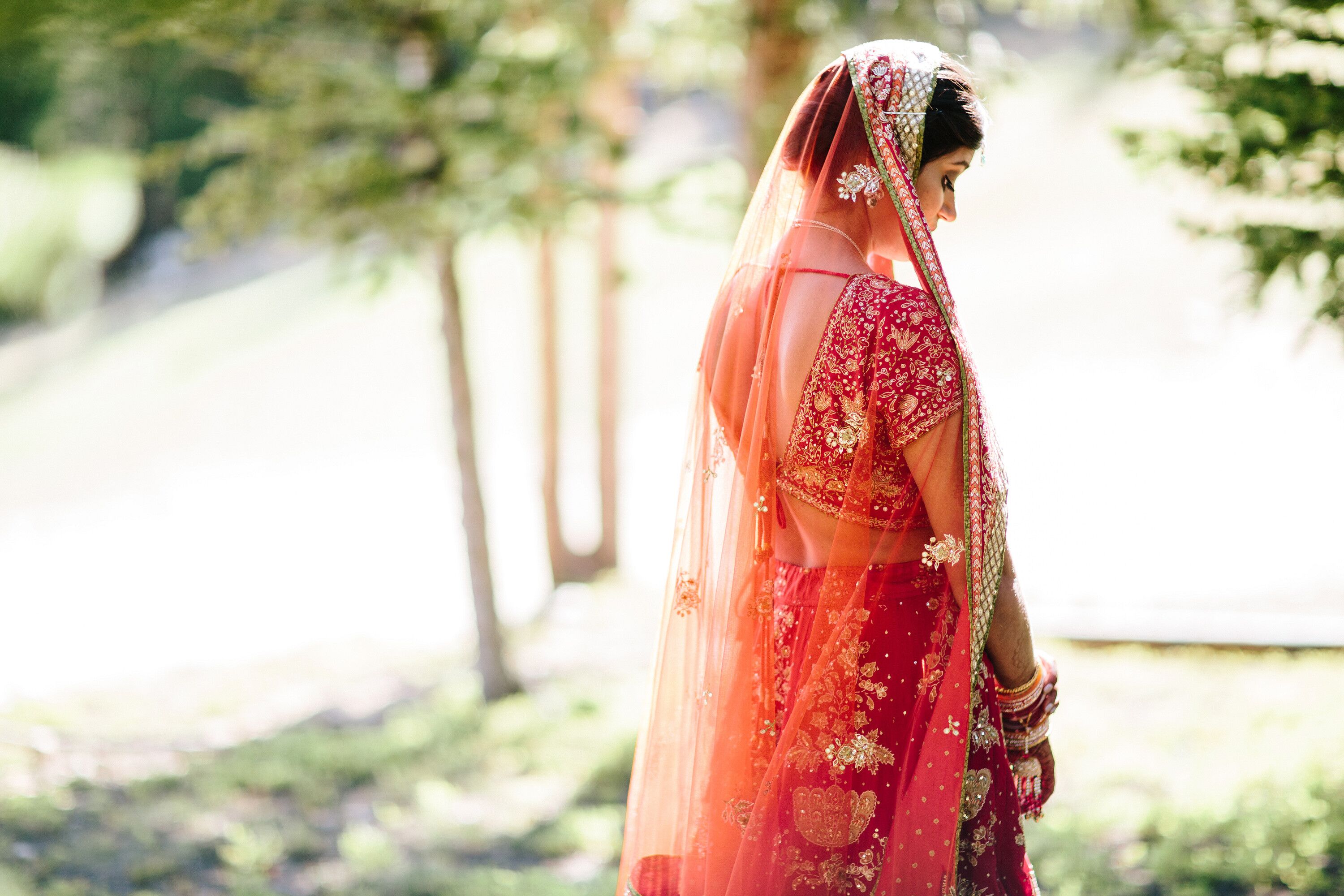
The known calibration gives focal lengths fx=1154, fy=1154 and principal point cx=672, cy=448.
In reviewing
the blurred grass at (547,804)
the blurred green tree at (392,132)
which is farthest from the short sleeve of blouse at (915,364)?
the blurred green tree at (392,132)

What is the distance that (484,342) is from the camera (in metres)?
21.5

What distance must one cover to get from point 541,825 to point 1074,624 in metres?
3.44

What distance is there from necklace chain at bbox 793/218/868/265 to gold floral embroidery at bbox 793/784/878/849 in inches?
34.4

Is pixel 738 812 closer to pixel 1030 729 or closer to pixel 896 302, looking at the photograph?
pixel 1030 729

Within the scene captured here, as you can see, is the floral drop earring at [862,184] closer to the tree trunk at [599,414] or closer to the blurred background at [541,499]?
the blurred background at [541,499]

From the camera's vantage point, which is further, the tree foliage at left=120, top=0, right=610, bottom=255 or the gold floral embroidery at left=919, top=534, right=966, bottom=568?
the tree foliage at left=120, top=0, right=610, bottom=255

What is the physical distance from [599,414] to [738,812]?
26.0 ft

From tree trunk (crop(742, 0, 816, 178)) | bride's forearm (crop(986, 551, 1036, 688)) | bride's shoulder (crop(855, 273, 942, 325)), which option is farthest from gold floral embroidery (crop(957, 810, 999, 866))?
tree trunk (crop(742, 0, 816, 178))

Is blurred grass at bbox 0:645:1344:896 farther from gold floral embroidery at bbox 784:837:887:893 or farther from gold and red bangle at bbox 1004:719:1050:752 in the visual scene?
gold floral embroidery at bbox 784:837:887:893

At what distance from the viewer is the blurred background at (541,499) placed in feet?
12.4

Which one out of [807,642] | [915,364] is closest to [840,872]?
[807,642]

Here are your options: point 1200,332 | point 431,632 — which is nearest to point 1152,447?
point 1200,332

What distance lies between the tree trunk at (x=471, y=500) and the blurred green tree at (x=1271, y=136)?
11.8 ft

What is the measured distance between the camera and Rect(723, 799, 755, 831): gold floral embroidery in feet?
6.40
